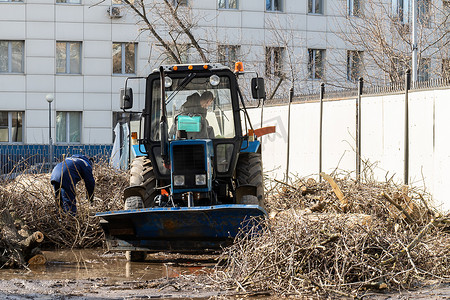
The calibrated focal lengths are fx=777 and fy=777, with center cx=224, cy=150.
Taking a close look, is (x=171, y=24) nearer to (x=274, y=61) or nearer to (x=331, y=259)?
(x=274, y=61)

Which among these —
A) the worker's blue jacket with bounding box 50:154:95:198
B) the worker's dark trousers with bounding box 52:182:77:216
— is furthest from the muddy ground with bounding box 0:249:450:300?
the worker's blue jacket with bounding box 50:154:95:198

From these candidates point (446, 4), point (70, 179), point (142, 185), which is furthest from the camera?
point (446, 4)

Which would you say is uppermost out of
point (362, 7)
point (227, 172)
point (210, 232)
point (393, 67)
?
point (362, 7)

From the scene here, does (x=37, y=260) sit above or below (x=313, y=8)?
below

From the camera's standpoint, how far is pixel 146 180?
10.8m

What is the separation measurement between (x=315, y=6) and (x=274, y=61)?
5.61 metres

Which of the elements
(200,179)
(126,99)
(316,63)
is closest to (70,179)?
(126,99)

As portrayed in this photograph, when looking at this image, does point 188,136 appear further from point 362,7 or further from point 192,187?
point 362,7

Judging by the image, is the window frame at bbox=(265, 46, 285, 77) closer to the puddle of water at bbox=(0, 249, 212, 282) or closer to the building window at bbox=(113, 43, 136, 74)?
the building window at bbox=(113, 43, 136, 74)

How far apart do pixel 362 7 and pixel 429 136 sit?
15.9 m

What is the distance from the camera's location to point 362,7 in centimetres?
2752

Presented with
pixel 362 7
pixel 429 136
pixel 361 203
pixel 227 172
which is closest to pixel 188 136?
pixel 227 172

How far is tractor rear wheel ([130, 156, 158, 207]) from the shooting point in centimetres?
1068

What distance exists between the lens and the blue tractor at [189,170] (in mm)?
9734
